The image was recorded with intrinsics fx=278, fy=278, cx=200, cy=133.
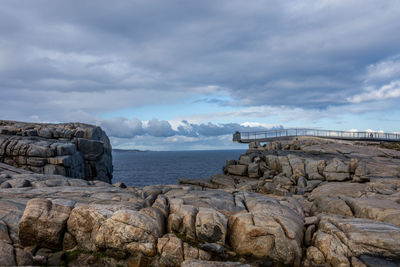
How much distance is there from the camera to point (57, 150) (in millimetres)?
34875

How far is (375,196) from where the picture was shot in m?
23.5

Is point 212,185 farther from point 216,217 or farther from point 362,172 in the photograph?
point 216,217

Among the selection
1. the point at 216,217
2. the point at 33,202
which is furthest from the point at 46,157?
the point at 216,217

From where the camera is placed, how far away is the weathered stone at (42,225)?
1196 cm

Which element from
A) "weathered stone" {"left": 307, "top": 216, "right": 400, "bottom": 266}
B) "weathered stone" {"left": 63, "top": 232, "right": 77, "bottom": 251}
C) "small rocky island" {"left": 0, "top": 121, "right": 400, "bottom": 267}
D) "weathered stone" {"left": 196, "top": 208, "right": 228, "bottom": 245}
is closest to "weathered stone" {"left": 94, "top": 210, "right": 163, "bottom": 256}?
"small rocky island" {"left": 0, "top": 121, "right": 400, "bottom": 267}

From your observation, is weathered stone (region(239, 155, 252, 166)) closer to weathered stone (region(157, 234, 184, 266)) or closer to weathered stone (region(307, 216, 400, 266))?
weathered stone (region(307, 216, 400, 266))

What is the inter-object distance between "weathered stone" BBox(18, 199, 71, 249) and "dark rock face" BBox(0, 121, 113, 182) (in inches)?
891

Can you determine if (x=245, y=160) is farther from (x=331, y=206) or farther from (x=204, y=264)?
(x=204, y=264)

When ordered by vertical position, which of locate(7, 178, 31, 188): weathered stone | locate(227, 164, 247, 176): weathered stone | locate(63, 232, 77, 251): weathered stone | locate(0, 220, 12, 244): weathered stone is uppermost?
locate(7, 178, 31, 188): weathered stone

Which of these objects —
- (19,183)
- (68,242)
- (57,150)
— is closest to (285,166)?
(57,150)

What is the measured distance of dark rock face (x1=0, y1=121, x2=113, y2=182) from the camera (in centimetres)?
3372

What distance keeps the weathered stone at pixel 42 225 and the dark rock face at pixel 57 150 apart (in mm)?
22629

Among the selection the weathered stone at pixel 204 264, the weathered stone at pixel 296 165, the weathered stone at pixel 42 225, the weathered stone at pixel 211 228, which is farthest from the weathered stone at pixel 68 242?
the weathered stone at pixel 296 165

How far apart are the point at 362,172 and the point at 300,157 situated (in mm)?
8482
